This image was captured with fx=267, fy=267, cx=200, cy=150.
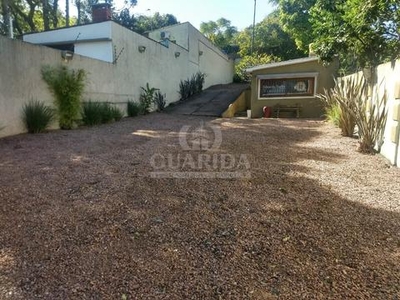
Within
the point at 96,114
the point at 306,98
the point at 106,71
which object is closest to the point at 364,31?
the point at 306,98

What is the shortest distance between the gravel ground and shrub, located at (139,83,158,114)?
29.9 feet

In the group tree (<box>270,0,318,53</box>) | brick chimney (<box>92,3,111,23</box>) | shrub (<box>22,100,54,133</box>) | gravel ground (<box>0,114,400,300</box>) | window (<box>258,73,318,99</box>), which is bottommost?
gravel ground (<box>0,114,400,300</box>)

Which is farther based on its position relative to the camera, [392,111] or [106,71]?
[106,71]

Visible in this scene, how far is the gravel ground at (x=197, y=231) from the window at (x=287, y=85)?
8911 millimetres

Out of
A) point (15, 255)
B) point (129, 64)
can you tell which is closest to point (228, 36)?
point (129, 64)

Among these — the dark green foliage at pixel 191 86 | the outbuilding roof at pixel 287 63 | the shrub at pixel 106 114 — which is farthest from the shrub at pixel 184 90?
the shrub at pixel 106 114

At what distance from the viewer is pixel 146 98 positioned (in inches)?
536

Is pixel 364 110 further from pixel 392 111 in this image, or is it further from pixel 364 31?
pixel 364 31

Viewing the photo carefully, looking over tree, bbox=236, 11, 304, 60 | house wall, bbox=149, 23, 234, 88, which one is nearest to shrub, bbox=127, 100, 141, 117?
house wall, bbox=149, 23, 234, 88

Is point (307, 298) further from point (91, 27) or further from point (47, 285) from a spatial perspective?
point (91, 27)

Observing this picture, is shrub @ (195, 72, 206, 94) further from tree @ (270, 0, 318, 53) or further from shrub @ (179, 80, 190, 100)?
tree @ (270, 0, 318, 53)

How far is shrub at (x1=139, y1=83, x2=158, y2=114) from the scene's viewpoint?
1336cm

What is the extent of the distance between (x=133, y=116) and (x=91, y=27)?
412cm

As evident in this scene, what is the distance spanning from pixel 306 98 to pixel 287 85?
108 cm
